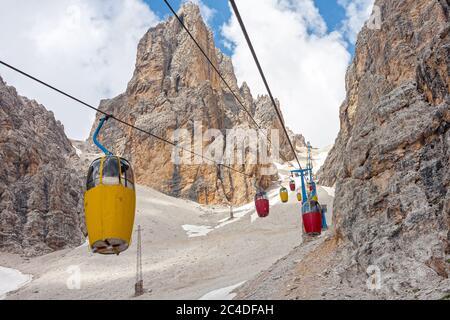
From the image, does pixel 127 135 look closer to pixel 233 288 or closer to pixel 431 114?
pixel 233 288

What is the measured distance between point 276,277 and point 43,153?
162 ft

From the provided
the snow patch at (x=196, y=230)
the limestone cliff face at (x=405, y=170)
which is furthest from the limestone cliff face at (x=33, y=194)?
the limestone cliff face at (x=405, y=170)

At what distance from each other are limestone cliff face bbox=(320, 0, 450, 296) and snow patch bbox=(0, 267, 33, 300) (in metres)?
25.1

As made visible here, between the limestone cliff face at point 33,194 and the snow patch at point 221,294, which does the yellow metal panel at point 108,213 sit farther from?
the limestone cliff face at point 33,194

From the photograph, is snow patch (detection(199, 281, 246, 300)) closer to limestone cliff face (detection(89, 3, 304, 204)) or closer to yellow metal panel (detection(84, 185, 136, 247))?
yellow metal panel (detection(84, 185, 136, 247))

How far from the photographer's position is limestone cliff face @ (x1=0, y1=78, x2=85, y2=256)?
43844 mm

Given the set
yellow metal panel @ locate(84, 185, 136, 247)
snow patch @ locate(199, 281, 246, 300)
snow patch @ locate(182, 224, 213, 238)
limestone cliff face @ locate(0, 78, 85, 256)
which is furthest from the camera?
snow patch @ locate(182, 224, 213, 238)

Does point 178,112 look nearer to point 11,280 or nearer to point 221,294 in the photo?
point 11,280

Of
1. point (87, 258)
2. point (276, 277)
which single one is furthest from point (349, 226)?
point (87, 258)

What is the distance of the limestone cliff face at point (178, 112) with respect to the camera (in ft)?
246

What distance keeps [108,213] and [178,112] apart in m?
77.3

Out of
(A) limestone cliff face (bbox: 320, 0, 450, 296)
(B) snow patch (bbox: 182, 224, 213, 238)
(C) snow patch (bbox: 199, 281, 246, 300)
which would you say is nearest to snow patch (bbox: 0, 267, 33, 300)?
(B) snow patch (bbox: 182, 224, 213, 238)

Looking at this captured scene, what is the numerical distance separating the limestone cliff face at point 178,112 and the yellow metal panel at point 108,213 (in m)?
65.3

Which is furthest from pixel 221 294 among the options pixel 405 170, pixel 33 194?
pixel 33 194
